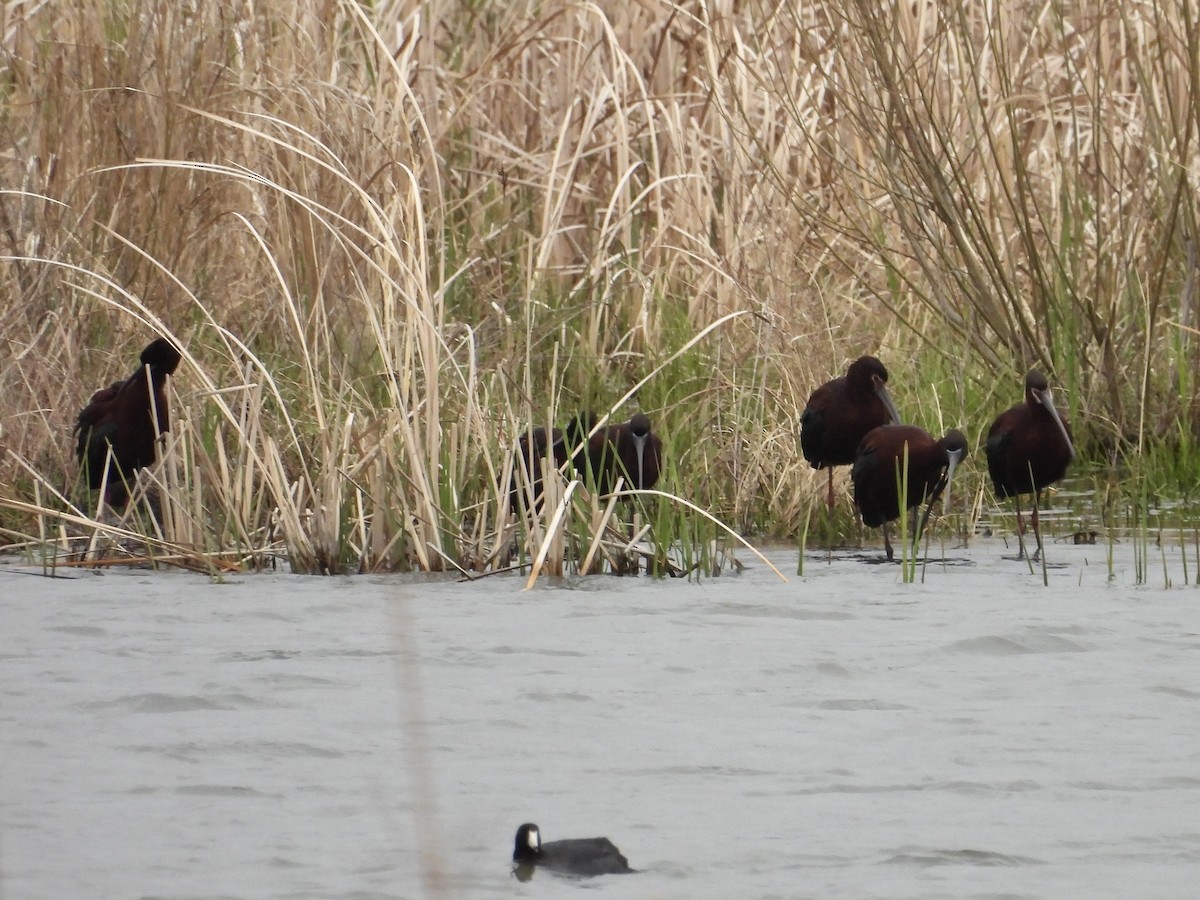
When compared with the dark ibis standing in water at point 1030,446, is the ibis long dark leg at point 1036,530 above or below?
below

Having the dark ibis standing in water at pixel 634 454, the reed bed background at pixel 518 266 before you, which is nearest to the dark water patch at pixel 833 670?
the reed bed background at pixel 518 266

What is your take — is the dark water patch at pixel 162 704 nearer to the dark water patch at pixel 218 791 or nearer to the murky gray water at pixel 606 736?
the murky gray water at pixel 606 736

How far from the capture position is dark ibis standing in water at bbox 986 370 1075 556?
728 cm

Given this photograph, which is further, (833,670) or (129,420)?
(129,420)

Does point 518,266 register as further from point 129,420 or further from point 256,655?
point 256,655

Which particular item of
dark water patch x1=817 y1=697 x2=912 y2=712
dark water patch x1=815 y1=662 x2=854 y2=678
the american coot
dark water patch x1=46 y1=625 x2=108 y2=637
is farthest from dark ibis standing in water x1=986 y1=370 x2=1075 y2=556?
the american coot

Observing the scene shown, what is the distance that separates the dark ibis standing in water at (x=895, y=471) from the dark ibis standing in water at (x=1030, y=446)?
0.26m

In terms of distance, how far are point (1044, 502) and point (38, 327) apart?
380cm

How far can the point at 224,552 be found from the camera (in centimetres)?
657

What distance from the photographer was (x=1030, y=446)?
7305 mm

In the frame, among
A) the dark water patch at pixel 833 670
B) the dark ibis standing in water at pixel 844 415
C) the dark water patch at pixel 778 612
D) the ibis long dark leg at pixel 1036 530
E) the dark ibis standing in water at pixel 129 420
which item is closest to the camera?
the dark water patch at pixel 833 670

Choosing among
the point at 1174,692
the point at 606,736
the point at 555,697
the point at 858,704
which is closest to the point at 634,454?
the point at 555,697

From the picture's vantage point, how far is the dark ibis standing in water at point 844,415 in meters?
7.41

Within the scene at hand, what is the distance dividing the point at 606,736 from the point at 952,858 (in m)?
1.05
